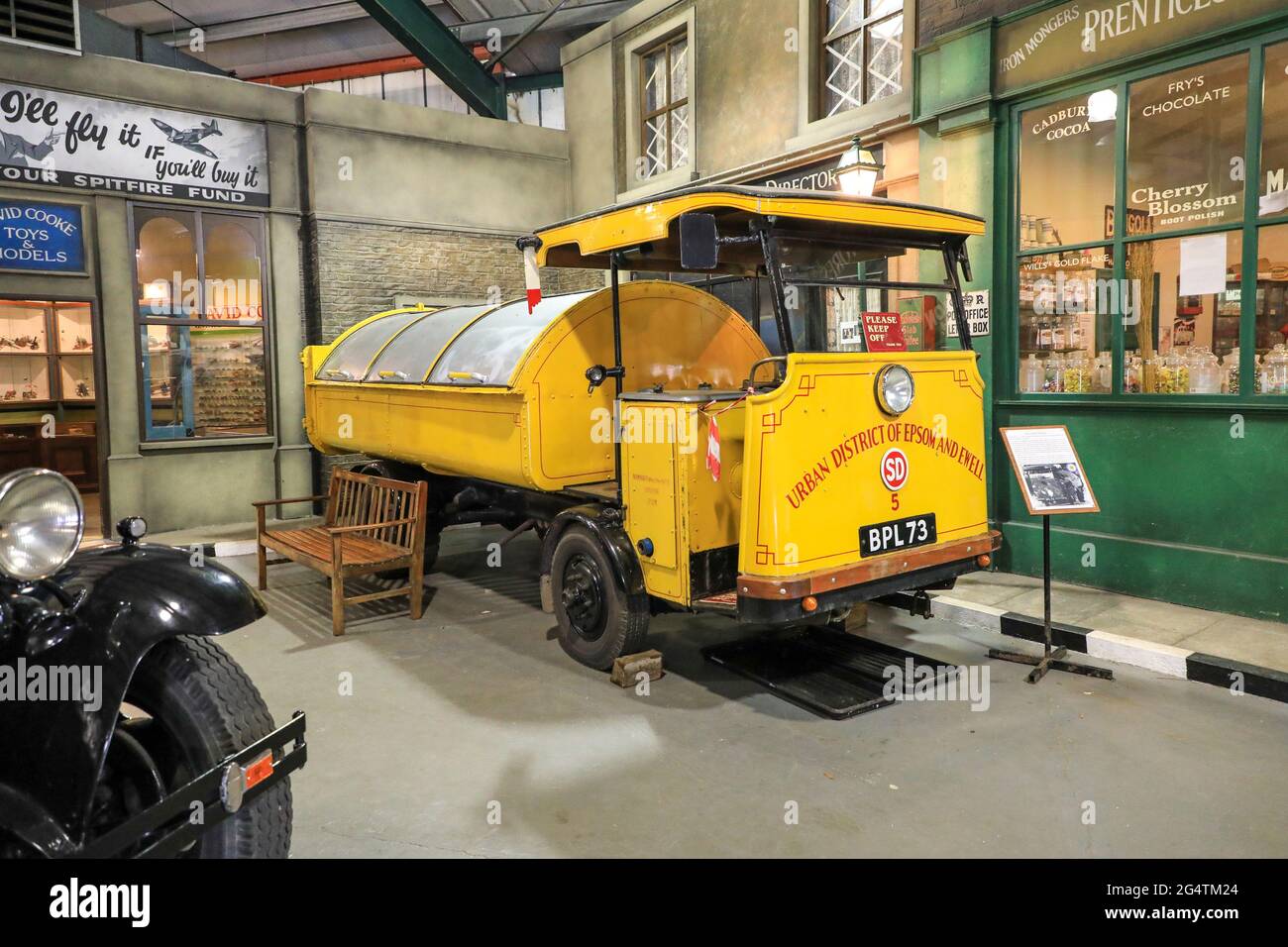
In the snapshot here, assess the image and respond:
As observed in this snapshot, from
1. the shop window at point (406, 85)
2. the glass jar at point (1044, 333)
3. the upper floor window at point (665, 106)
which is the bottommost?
the glass jar at point (1044, 333)

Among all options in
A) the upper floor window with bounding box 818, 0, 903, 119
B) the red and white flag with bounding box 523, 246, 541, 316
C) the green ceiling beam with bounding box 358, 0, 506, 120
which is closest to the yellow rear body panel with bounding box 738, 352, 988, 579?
the red and white flag with bounding box 523, 246, 541, 316

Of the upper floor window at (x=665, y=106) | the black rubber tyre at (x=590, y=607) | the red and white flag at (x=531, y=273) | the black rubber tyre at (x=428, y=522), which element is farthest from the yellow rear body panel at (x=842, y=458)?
the upper floor window at (x=665, y=106)

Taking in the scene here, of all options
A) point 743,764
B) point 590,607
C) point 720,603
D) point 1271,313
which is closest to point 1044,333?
point 1271,313

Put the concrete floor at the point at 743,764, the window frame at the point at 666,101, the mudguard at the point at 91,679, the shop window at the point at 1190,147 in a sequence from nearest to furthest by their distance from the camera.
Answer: the mudguard at the point at 91,679 → the concrete floor at the point at 743,764 → the shop window at the point at 1190,147 → the window frame at the point at 666,101

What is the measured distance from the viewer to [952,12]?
7664 mm

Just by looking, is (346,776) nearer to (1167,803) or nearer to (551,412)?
(551,412)

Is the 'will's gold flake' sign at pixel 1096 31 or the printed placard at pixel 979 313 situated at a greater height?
the 'will's gold flake' sign at pixel 1096 31

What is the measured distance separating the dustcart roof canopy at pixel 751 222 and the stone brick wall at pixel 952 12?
3.01 m

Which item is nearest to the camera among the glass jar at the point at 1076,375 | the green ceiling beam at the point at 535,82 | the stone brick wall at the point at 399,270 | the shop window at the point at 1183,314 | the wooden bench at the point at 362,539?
the shop window at the point at 1183,314

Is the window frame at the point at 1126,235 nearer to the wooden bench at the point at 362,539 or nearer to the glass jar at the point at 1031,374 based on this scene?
the glass jar at the point at 1031,374

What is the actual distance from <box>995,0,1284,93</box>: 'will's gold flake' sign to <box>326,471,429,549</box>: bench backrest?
5791 mm

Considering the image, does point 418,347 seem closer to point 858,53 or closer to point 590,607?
point 590,607

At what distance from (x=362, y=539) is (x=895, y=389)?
4774 mm

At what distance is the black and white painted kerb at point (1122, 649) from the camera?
5.03m
